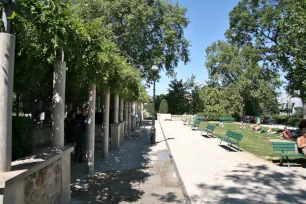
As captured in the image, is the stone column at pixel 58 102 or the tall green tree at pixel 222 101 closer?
the stone column at pixel 58 102

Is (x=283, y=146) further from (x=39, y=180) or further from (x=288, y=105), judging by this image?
(x=288, y=105)

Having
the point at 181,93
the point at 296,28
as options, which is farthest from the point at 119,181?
the point at 181,93

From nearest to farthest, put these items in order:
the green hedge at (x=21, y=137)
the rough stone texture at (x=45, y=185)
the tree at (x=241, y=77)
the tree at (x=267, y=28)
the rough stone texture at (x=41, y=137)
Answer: the rough stone texture at (x=45, y=185) < the green hedge at (x=21, y=137) < the rough stone texture at (x=41, y=137) < the tree at (x=267, y=28) < the tree at (x=241, y=77)

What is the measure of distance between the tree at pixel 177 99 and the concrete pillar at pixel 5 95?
46334 millimetres

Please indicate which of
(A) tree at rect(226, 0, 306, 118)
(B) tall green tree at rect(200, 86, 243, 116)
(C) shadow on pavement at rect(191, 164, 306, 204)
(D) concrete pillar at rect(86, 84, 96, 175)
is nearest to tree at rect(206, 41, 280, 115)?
(B) tall green tree at rect(200, 86, 243, 116)

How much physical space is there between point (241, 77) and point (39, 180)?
147 feet

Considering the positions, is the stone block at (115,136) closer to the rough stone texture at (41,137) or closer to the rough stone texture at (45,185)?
the rough stone texture at (41,137)

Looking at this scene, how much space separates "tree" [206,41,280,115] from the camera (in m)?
42.7

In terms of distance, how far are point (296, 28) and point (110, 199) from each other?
45.2ft

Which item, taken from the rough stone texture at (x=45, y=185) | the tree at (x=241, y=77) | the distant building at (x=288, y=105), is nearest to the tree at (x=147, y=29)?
the tree at (x=241, y=77)

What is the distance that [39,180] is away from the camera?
396 centimetres

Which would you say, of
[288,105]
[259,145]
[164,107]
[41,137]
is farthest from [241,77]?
[41,137]

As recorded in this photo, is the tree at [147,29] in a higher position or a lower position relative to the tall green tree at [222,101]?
higher

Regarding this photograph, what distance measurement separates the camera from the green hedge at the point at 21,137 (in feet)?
13.0
